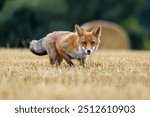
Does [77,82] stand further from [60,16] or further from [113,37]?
[60,16]

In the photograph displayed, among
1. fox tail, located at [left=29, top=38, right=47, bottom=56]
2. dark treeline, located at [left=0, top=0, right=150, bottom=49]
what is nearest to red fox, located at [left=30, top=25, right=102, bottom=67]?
fox tail, located at [left=29, top=38, right=47, bottom=56]

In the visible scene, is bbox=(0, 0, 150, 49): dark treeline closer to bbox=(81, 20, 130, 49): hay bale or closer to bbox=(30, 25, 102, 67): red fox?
bbox=(81, 20, 130, 49): hay bale

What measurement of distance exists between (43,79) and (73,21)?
3128 centimetres

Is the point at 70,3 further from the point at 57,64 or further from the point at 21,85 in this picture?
the point at 21,85

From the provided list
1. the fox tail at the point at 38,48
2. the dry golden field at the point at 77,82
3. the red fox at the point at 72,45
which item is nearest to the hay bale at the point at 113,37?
the fox tail at the point at 38,48

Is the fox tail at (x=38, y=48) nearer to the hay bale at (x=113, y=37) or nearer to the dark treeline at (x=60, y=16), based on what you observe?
the hay bale at (x=113, y=37)

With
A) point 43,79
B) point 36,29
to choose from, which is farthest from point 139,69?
point 36,29

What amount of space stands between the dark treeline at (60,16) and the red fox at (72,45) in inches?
890

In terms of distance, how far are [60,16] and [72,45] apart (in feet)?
95.3

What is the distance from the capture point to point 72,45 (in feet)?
40.9

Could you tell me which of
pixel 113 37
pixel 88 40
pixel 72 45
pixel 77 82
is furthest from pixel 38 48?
pixel 113 37

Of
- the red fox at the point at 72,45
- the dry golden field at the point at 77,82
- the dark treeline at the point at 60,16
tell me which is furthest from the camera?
the dark treeline at the point at 60,16

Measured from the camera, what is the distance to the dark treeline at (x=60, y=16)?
128 ft

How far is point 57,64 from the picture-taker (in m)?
12.8
